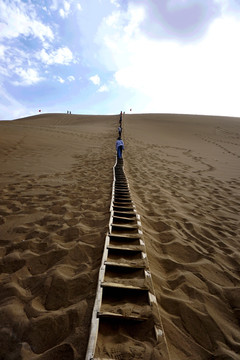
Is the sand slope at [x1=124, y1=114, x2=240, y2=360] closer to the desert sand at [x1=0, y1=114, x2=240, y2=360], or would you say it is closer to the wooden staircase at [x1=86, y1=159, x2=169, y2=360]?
the desert sand at [x1=0, y1=114, x2=240, y2=360]

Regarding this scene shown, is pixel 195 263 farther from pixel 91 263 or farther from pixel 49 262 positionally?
pixel 49 262

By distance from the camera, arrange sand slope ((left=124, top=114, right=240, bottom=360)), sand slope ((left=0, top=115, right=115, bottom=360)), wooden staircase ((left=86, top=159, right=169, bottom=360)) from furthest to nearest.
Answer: sand slope ((left=124, top=114, right=240, bottom=360)) < sand slope ((left=0, top=115, right=115, bottom=360)) < wooden staircase ((left=86, top=159, right=169, bottom=360))

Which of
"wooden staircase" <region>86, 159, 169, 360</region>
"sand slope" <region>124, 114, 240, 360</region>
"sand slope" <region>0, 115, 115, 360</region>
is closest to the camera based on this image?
"wooden staircase" <region>86, 159, 169, 360</region>

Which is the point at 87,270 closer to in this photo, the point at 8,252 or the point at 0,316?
the point at 0,316

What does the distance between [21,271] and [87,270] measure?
785mm

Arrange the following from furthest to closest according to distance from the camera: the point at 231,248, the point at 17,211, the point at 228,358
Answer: the point at 17,211, the point at 231,248, the point at 228,358

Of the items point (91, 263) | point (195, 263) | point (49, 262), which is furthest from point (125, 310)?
point (195, 263)

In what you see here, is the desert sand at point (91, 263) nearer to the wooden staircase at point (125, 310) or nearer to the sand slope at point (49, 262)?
the sand slope at point (49, 262)

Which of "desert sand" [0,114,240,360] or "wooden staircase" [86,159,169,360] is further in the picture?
"desert sand" [0,114,240,360]

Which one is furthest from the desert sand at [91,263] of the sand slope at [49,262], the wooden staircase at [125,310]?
the wooden staircase at [125,310]

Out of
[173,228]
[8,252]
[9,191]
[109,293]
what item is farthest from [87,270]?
[9,191]

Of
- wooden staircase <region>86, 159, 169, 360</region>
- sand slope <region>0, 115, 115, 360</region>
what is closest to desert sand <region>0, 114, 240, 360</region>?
sand slope <region>0, 115, 115, 360</region>

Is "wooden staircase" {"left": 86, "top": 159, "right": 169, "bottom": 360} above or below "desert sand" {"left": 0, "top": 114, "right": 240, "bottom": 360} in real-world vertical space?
above

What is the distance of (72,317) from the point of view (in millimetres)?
1672
